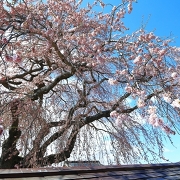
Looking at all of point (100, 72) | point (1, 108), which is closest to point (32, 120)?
point (1, 108)

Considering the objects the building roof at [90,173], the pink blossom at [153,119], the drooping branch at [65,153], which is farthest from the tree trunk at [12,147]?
the pink blossom at [153,119]

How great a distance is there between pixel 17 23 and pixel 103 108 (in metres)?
3.22

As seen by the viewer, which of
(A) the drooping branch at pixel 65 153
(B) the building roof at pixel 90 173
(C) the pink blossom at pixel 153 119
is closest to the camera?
(B) the building roof at pixel 90 173

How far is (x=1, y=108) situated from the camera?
5.07 m

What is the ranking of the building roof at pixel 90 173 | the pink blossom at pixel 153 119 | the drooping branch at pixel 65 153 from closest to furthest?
the building roof at pixel 90 173 < the pink blossom at pixel 153 119 < the drooping branch at pixel 65 153

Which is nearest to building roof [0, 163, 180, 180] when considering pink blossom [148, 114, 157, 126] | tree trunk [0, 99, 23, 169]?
pink blossom [148, 114, 157, 126]

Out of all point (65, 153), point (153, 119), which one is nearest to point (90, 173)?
point (153, 119)

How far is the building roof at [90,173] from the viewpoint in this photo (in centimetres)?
207

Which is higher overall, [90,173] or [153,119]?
[153,119]

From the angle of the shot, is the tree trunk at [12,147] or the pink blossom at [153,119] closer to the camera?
the pink blossom at [153,119]

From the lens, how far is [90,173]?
2.63m

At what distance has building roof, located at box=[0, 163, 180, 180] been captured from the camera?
207cm

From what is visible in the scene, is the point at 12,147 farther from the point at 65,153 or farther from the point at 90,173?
the point at 90,173

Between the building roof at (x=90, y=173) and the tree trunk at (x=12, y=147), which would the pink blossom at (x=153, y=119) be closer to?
the building roof at (x=90, y=173)
